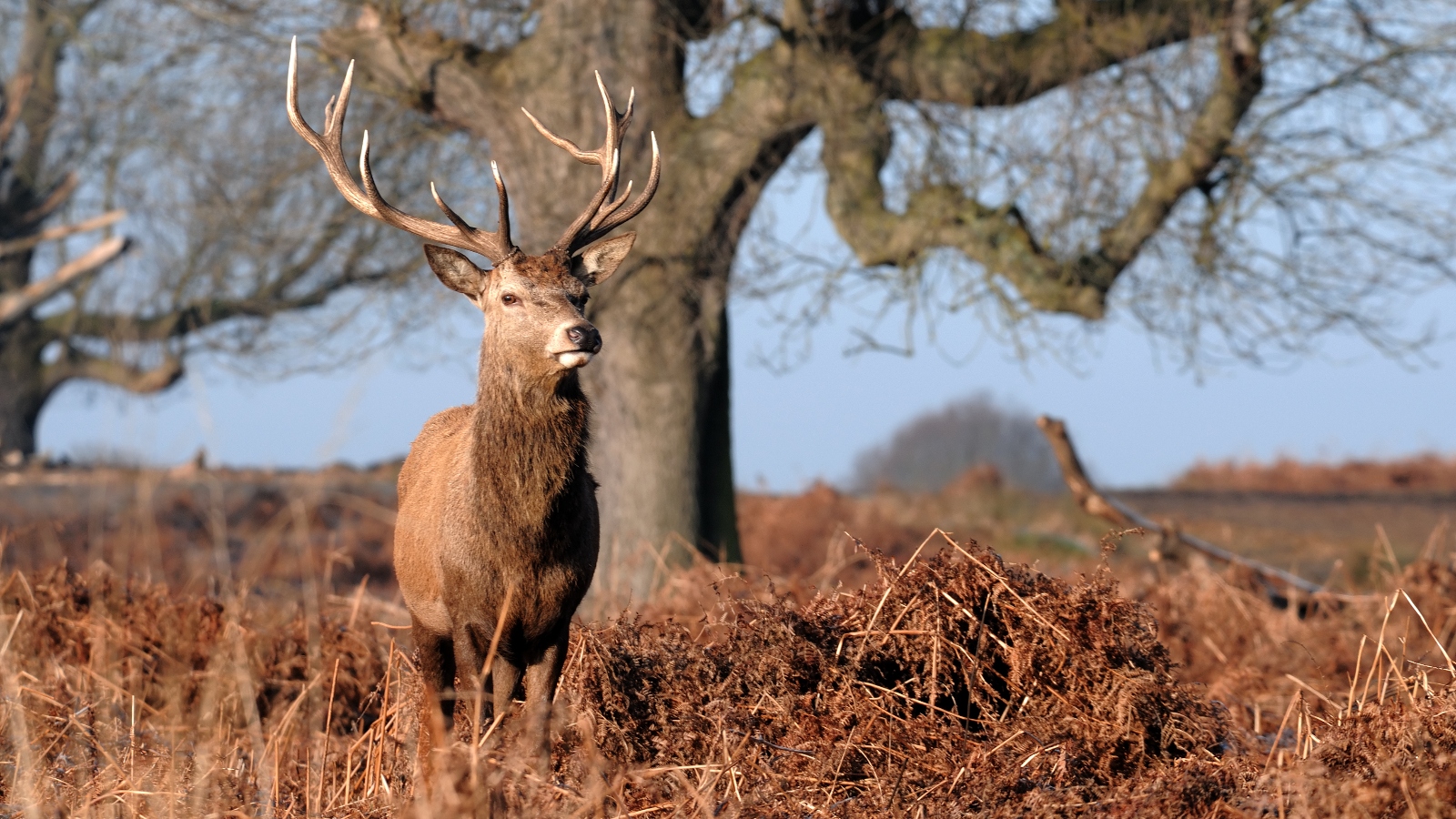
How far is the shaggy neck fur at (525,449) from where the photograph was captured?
404 centimetres

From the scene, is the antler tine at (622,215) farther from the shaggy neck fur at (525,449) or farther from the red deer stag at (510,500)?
the shaggy neck fur at (525,449)

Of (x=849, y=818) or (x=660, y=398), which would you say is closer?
(x=849, y=818)

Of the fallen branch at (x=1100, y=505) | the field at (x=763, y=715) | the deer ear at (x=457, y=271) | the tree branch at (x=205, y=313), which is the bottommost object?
the field at (x=763, y=715)

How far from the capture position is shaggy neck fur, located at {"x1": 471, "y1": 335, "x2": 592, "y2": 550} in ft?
13.2

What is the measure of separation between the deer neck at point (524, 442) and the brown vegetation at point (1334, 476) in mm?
18368

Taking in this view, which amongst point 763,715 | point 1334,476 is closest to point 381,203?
point 763,715

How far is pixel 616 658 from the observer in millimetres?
4328

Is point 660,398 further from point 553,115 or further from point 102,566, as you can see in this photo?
point 102,566

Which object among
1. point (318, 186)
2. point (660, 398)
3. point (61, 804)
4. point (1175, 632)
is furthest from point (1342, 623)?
point (318, 186)

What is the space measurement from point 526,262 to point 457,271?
38 centimetres

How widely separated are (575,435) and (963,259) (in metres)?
5.41

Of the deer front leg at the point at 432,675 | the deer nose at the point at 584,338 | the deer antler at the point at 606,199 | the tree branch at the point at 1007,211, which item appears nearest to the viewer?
the deer nose at the point at 584,338

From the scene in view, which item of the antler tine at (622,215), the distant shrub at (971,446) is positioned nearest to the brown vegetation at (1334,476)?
the distant shrub at (971,446)

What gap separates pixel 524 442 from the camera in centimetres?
412
